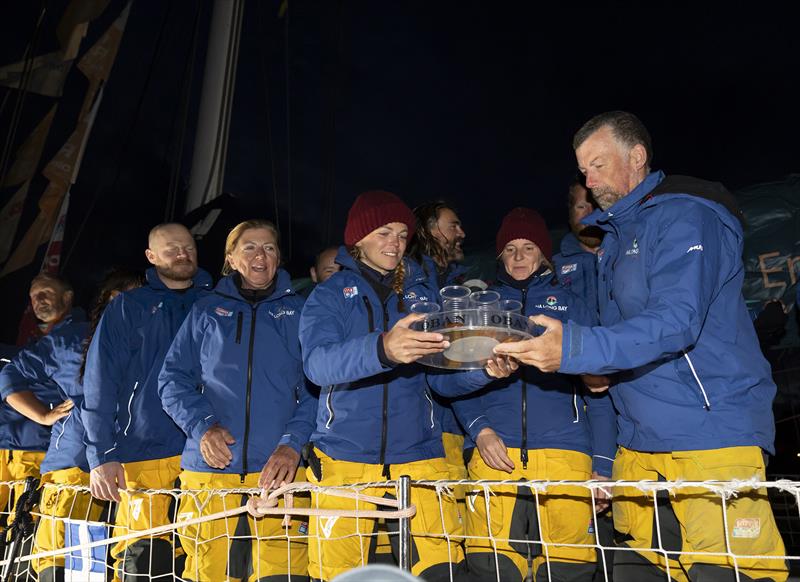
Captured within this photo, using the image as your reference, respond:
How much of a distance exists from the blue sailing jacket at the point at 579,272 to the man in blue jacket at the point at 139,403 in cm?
222

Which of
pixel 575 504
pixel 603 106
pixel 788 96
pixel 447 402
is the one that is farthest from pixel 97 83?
pixel 788 96

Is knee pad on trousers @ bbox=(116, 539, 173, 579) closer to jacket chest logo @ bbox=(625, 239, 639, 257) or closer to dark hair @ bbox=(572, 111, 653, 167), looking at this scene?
jacket chest logo @ bbox=(625, 239, 639, 257)

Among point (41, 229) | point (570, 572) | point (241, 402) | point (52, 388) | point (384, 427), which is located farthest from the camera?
point (41, 229)

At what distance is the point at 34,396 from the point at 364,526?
3347 millimetres

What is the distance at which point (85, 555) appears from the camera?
3582 mm

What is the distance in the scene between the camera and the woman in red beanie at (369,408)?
2857 mm

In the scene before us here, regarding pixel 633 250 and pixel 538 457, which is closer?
pixel 633 250

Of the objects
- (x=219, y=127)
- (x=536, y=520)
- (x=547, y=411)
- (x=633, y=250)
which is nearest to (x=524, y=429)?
(x=547, y=411)

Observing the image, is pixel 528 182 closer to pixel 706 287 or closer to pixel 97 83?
pixel 97 83

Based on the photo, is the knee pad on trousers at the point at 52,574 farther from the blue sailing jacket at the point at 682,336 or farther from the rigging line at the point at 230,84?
the rigging line at the point at 230,84

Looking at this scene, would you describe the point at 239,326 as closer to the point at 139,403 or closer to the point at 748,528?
the point at 139,403

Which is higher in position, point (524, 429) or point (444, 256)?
point (444, 256)

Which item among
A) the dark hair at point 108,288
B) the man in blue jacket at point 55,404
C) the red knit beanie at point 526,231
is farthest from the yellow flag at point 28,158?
the red knit beanie at point 526,231

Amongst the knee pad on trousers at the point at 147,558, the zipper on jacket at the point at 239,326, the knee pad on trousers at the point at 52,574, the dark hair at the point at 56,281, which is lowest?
the knee pad on trousers at the point at 52,574
